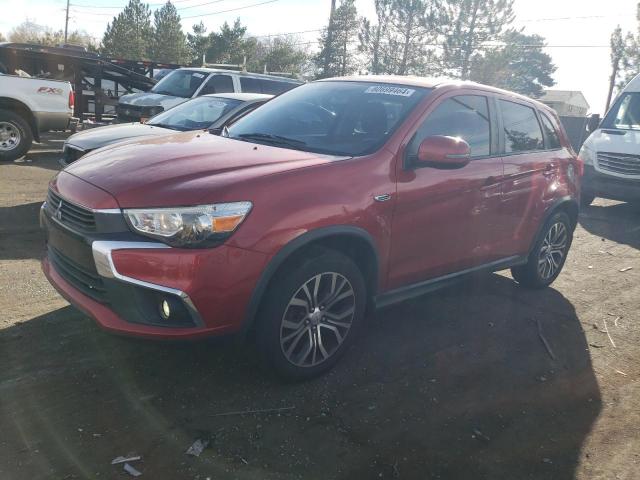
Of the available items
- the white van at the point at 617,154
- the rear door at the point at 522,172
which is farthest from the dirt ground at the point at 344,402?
the white van at the point at 617,154

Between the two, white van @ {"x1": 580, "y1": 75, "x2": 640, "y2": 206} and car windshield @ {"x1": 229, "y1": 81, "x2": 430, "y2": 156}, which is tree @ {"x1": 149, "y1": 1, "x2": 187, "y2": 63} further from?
car windshield @ {"x1": 229, "y1": 81, "x2": 430, "y2": 156}

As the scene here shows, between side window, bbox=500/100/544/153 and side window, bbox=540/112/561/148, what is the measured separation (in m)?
0.14

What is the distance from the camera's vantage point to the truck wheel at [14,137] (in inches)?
395

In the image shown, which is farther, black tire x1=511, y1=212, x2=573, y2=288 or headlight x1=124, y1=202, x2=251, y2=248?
black tire x1=511, y1=212, x2=573, y2=288

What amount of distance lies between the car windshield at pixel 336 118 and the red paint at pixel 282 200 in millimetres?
142

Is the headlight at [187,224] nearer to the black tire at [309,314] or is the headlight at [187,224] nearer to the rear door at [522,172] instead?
the black tire at [309,314]

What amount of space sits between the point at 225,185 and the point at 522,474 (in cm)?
212

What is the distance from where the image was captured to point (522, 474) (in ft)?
9.55

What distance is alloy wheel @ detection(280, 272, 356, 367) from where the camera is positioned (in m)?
3.33

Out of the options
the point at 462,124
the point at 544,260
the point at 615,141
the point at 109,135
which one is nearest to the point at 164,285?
the point at 462,124

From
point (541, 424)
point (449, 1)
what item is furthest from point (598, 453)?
point (449, 1)

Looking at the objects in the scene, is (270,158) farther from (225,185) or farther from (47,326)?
(47,326)

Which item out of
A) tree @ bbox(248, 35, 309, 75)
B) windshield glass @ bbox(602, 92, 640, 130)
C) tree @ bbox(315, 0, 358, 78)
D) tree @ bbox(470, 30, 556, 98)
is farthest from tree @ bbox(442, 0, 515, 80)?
A: windshield glass @ bbox(602, 92, 640, 130)

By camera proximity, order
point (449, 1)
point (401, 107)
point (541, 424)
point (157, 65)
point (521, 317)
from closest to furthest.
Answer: point (541, 424), point (401, 107), point (521, 317), point (157, 65), point (449, 1)
